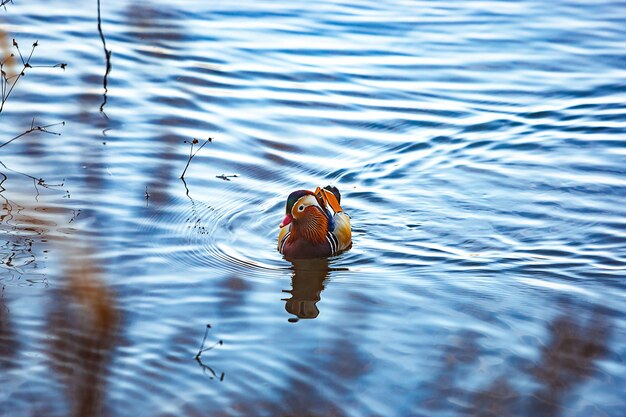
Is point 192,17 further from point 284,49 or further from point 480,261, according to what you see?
point 480,261

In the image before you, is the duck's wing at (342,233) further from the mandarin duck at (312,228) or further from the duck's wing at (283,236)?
the duck's wing at (283,236)

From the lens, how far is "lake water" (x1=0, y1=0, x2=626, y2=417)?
6.94 m

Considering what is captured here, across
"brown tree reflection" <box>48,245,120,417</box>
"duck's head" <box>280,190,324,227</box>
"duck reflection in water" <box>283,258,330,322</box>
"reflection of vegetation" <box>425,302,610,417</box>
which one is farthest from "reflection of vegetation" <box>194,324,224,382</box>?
"duck's head" <box>280,190,324,227</box>

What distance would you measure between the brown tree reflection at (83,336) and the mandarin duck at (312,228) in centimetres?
245

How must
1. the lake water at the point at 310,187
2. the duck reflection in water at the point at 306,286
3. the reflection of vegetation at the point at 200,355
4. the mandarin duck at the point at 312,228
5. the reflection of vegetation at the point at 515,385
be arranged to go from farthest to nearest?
the mandarin duck at the point at 312,228, the duck reflection in water at the point at 306,286, the reflection of vegetation at the point at 200,355, the lake water at the point at 310,187, the reflection of vegetation at the point at 515,385

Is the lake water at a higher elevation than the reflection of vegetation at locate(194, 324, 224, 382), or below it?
higher

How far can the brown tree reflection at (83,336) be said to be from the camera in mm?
3549

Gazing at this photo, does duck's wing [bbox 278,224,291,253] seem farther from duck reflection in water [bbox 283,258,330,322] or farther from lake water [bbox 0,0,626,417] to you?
duck reflection in water [bbox 283,258,330,322]

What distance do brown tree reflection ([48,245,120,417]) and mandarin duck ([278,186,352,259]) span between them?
8.04 ft

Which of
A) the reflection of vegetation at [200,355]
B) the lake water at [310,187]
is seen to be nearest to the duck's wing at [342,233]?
the lake water at [310,187]

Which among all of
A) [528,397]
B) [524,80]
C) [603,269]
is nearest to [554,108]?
[524,80]

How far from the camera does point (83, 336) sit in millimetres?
7262

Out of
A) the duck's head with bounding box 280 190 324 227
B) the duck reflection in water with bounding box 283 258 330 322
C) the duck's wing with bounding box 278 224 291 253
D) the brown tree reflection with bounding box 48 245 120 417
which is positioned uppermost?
the duck's head with bounding box 280 190 324 227

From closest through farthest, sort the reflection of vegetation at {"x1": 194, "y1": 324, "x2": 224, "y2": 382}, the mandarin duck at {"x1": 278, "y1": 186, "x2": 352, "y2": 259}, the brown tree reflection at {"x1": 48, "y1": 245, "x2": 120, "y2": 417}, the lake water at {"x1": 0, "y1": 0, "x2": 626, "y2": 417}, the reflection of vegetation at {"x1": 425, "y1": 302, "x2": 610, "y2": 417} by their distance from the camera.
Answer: the brown tree reflection at {"x1": 48, "y1": 245, "x2": 120, "y2": 417}
the reflection of vegetation at {"x1": 425, "y1": 302, "x2": 610, "y2": 417}
the lake water at {"x1": 0, "y1": 0, "x2": 626, "y2": 417}
the reflection of vegetation at {"x1": 194, "y1": 324, "x2": 224, "y2": 382}
the mandarin duck at {"x1": 278, "y1": 186, "x2": 352, "y2": 259}
